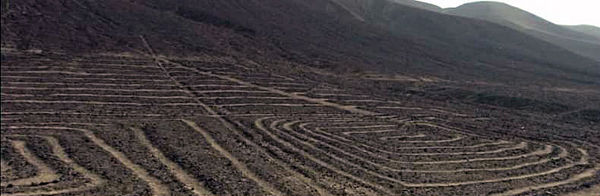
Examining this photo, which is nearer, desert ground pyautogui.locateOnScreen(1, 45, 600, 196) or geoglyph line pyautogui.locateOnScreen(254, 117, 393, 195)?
desert ground pyautogui.locateOnScreen(1, 45, 600, 196)

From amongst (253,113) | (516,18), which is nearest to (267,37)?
(253,113)

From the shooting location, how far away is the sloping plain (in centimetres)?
1314

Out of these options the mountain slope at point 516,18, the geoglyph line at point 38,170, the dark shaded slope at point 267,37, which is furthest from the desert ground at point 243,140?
the mountain slope at point 516,18

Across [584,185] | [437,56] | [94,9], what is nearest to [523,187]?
[584,185]

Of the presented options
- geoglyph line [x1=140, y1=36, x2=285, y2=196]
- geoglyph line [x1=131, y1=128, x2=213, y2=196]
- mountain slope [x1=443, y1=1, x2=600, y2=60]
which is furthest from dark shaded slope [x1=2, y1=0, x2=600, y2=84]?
mountain slope [x1=443, y1=1, x2=600, y2=60]

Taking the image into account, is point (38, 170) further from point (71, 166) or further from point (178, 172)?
point (178, 172)

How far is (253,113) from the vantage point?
2120cm

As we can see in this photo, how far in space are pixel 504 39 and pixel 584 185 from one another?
227ft

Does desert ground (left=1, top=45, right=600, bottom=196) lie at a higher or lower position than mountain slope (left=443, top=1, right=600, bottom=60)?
lower

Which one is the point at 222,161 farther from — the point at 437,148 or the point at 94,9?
the point at 94,9

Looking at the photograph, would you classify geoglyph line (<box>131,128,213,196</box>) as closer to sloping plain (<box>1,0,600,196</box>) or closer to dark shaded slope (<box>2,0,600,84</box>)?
sloping plain (<box>1,0,600,196</box>)

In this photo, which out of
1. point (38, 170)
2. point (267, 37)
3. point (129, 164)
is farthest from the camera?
point (267, 37)

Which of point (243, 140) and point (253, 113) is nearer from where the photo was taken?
point (243, 140)

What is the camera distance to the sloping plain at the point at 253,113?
1314 centimetres
